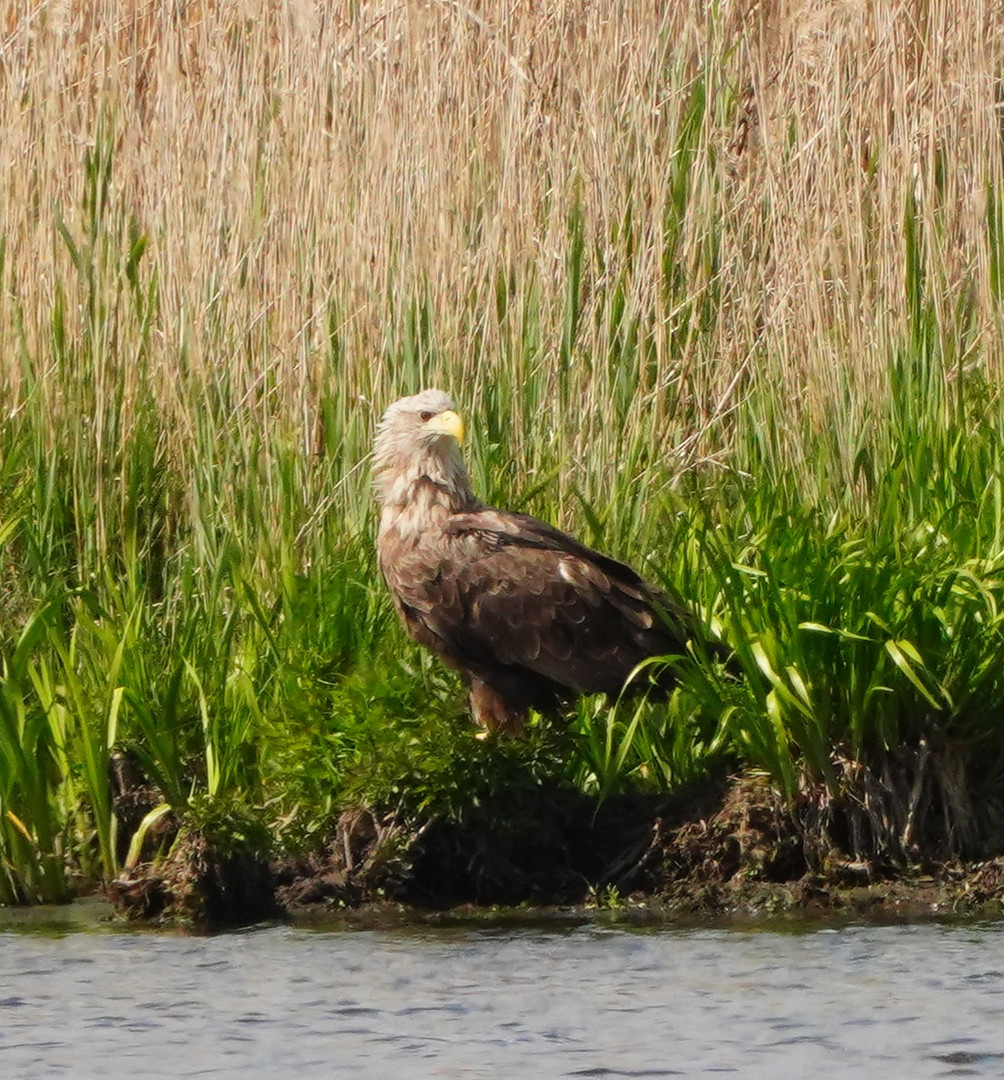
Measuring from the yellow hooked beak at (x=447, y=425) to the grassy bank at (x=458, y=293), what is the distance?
560 millimetres

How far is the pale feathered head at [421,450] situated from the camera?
6.52 meters

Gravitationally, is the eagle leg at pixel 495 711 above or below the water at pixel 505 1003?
above

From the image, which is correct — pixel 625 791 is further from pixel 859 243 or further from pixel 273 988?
pixel 859 243

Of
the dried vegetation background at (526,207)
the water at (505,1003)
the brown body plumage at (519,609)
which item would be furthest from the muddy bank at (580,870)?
the dried vegetation background at (526,207)

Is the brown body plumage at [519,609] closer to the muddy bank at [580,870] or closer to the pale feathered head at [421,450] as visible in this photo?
the pale feathered head at [421,450]

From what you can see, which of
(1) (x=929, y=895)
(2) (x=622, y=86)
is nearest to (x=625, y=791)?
(1) (x=929, y=895)

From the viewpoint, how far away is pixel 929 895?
561 centimetres

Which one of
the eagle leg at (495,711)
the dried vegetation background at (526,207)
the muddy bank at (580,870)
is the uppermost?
the dried vegetation background at (526,207)

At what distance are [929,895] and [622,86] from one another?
10.6 feet

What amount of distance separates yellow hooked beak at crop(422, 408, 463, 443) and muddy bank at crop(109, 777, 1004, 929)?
1.19 metres

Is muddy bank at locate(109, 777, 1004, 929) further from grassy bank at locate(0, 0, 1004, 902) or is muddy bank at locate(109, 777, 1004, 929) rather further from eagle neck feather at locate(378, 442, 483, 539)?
eagle neck feather at locate(378, 442, 483, 539)

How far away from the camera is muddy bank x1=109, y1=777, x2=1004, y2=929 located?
568 cm

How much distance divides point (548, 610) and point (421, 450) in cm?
71

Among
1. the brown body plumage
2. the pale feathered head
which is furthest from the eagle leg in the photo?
the pale feathered head
